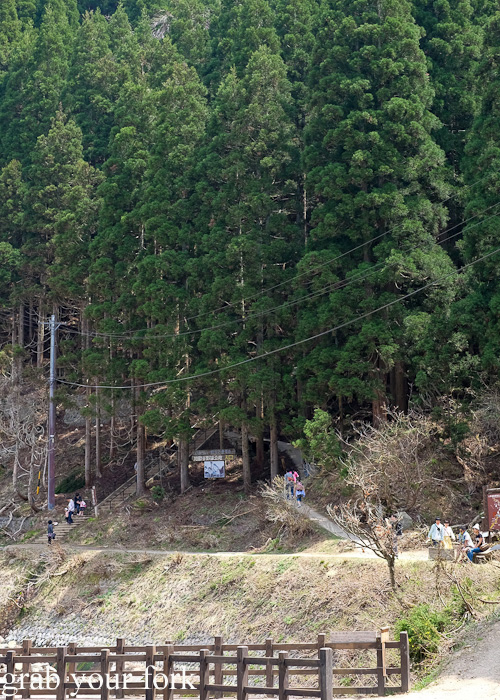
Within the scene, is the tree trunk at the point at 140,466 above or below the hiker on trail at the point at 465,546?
above

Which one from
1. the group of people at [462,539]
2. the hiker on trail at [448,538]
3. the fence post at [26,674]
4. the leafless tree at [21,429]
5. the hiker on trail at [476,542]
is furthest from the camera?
the leafless tree at [21,429]

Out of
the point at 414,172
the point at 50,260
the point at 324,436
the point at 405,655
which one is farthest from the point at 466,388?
the point at 50,260

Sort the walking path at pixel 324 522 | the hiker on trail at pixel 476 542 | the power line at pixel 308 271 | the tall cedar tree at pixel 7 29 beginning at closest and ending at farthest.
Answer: the hiker on trail at pixel 476 542 < the walking path at pixel 324 522 < the power line at pixel 308 271 < the tall cedar tree at pixel 7 29

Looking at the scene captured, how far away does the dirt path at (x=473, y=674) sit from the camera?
1342 cm

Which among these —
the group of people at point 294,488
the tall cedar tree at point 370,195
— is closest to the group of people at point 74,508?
the group of people at point 294,488

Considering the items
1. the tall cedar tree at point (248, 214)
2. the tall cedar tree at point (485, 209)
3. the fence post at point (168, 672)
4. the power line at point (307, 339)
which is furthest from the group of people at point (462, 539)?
the tall cedar tree at point (248, 214)

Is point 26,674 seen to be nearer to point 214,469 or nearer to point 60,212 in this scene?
point 214,469

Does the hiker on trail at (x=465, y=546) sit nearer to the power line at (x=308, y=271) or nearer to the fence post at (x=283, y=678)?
the fence post at (x=283, y=678)

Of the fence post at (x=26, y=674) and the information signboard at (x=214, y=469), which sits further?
the information signboard at (x=214, y=469)

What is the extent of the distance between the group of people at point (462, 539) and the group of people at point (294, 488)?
6.09 meters

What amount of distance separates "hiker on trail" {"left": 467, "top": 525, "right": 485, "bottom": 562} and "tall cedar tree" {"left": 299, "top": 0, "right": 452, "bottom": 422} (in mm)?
7367

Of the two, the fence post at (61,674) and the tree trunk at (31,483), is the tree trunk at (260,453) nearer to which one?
the tree trunk at (31,483)

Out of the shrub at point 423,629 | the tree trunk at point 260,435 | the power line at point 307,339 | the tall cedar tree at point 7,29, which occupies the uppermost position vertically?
the tall cedar tree at point 7,29

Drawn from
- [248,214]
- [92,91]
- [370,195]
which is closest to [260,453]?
[248,214]
